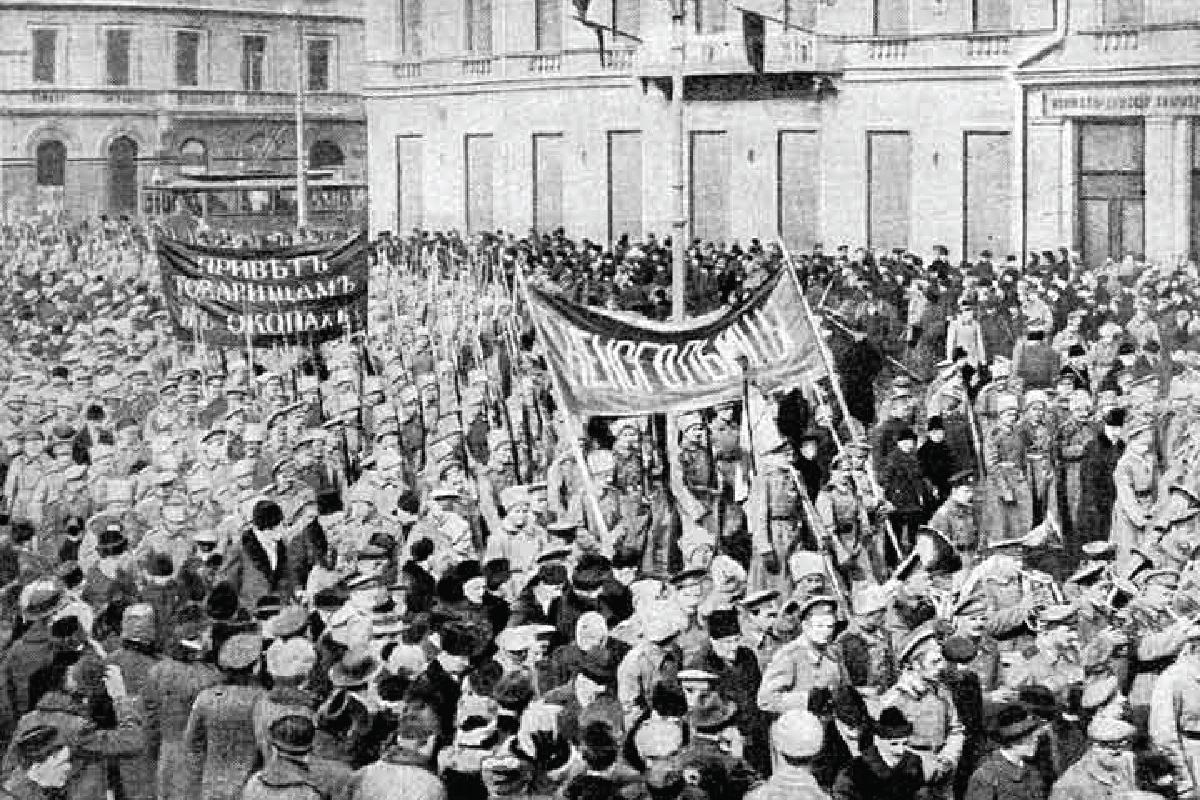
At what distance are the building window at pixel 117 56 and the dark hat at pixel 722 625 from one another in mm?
32094

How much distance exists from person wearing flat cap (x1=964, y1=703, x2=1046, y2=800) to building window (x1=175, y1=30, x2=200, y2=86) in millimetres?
36220

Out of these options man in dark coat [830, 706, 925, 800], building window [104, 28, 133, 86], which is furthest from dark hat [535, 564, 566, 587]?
building window [104, 28, 133, 86]

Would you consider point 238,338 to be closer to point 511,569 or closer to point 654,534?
point 654,534

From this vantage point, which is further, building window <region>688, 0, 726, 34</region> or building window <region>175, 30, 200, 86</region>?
building window <region>175, 30, 200, 86</region>

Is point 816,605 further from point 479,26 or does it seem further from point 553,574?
point 479,26

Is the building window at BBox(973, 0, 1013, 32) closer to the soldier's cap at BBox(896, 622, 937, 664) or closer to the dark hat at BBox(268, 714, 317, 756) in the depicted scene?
the soldier's cap at BBox(896, 622, 937, 664)

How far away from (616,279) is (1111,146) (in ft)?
26.6

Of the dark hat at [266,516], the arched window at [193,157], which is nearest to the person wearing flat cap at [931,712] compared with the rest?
the dark hat at [266,516]

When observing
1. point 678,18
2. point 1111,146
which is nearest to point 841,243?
point 1111,146

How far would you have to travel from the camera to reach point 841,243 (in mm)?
36844

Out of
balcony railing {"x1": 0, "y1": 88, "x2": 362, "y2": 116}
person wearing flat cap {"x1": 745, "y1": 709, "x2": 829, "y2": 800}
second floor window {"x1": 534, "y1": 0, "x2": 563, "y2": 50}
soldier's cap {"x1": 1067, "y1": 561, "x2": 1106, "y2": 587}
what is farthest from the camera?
balcony railing {"x1": 0, "y1": 88, "x2": 362, "y2": 116}

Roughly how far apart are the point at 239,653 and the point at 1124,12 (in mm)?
23884

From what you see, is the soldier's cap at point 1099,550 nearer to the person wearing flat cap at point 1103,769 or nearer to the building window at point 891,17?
the person wearing flat cap at point 1103,769

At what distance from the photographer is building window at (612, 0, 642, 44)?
40875mm
